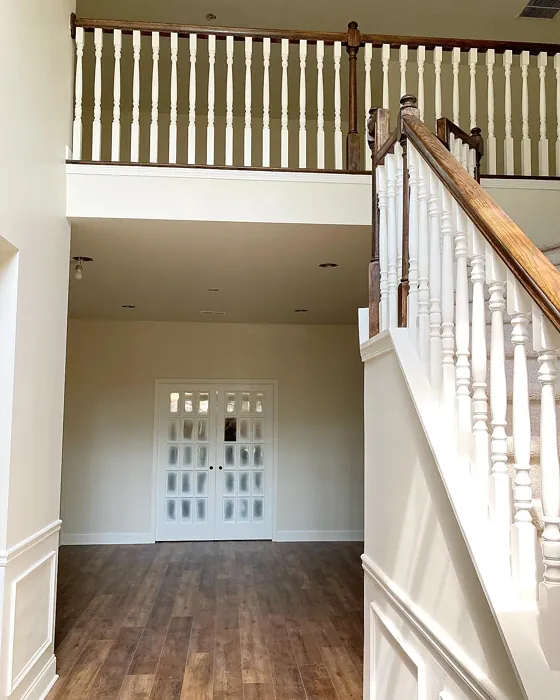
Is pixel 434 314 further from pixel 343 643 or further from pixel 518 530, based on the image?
pixel 343 643

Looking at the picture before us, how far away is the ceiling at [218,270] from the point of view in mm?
3781

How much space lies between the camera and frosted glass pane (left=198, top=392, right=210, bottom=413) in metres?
7.61

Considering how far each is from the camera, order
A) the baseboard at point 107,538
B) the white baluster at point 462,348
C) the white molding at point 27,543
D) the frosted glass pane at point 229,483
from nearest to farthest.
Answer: the white baluster at point 462,348, the white molding at point 27,543, the baseboard at point 107,538, the frosted glass pane at point 229,483

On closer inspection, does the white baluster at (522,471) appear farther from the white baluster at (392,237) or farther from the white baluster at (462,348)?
the white baluster at (392,237)

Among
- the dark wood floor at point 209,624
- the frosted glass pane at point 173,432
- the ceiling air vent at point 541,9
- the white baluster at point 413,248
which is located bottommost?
the dark wood floor at point 209,624

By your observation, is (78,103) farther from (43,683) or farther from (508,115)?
(43,683)

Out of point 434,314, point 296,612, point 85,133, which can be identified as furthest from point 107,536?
point 434,314

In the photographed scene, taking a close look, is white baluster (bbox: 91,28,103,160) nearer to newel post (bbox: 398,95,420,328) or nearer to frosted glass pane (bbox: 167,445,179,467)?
newel post (bbox: 398,95,420,328)

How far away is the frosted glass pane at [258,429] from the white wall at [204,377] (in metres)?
0.23

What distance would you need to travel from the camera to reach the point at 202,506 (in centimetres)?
748

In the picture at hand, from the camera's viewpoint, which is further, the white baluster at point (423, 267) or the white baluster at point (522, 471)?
the white baluster at point (423, 267)

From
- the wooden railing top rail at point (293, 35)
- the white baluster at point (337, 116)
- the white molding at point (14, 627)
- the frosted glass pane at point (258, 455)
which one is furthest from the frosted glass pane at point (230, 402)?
the wooden railing top rail at point (293, 35)

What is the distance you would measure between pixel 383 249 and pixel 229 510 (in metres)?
5.67

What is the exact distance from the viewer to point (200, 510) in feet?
24.5
